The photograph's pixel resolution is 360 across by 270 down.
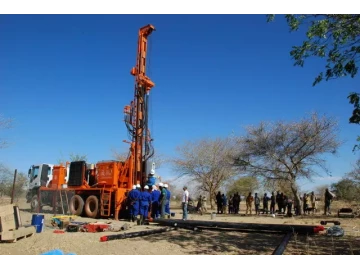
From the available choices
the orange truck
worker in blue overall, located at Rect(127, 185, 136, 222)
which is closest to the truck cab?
the orange truck

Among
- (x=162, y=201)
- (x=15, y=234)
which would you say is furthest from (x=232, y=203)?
(x=15, y=234)

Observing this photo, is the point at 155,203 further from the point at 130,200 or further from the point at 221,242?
the point at 221,242

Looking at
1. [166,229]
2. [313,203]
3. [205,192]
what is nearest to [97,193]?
[166,229]

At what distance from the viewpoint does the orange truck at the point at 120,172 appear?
14.5m

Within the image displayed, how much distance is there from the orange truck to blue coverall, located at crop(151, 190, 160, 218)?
27.0 inches

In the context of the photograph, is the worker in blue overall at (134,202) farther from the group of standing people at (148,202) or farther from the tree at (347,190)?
the tree at (347,190)

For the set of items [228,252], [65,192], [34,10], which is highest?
[34,10]

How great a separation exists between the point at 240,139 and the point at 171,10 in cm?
1713

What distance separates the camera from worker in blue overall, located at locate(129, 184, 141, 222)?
13289 mm

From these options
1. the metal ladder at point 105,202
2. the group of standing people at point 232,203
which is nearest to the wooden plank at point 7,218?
the metal ladder at point 105,202

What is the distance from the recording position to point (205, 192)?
34.1 metres

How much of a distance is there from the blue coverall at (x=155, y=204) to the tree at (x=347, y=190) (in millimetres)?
17073

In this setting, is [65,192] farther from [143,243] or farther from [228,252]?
[228,252]

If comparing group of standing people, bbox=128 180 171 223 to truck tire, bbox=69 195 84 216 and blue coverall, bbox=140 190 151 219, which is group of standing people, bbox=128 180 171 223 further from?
truck tire, bbox=69 195 84 216
